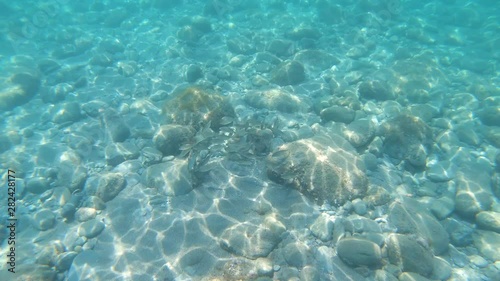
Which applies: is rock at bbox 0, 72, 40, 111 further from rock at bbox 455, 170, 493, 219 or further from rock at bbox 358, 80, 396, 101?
rock at bbox 455, 170, 493, 219

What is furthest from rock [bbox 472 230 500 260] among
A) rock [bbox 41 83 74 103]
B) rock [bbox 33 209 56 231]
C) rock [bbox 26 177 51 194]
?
rock [bbox 41 83 74 103]

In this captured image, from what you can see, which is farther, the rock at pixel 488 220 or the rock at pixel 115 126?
the rock at pixel 115 126

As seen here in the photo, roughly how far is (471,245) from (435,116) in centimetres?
551

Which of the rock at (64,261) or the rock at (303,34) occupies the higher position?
the rock at (303,34)

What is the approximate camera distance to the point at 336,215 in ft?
21.8

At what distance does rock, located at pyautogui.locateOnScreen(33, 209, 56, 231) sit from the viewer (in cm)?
699

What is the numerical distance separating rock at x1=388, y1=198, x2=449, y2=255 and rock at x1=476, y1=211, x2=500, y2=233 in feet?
3.79

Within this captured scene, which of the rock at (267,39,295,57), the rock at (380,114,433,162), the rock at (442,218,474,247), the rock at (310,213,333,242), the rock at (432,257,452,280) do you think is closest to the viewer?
the rock at (432,257,452,280)

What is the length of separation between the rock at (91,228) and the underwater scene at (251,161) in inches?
1.4

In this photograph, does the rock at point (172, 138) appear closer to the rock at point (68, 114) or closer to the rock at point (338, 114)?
the rock at point (338, 114)

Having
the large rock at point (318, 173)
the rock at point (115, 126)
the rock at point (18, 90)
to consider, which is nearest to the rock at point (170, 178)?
the large rock at point (318, 173)

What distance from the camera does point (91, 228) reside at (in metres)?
6.59

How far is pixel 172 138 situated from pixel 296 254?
460cm

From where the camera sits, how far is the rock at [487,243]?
245 inches
